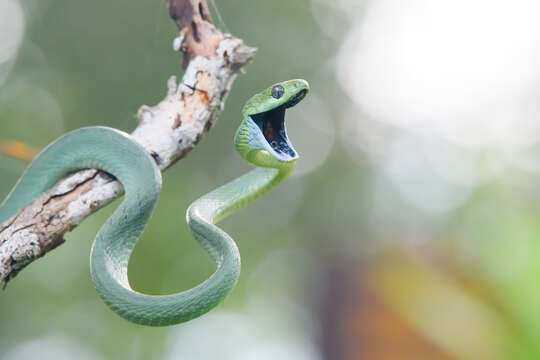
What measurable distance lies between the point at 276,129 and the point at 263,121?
101 mm

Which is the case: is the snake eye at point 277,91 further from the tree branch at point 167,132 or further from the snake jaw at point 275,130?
the tree branch at point 167,132

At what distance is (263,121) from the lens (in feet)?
11.5

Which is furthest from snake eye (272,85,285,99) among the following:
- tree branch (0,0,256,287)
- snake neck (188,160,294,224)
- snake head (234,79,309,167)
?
snake neck (188,160,294,224)

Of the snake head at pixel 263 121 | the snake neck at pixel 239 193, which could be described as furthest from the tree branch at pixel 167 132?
the snake neck at pixel 239 193

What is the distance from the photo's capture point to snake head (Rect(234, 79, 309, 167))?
3.36 meters

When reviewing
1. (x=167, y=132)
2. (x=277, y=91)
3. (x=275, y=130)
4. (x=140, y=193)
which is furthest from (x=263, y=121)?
(x=140, y=193)

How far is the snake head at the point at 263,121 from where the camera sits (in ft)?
11.0

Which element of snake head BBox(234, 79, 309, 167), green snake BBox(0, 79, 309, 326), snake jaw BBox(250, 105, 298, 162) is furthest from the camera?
snake jaw BBox(250, 105, 298, 162)

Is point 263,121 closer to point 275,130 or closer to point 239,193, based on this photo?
point 275,130

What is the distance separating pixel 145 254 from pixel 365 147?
6.28 meters

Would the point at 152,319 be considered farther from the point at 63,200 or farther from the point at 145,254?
the point at 145,254

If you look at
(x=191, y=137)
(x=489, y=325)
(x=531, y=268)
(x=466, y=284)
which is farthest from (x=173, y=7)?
(x=466, y=284)

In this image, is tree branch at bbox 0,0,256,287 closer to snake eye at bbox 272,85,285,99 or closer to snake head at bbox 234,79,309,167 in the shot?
snake head at bbox 234,79,309,167

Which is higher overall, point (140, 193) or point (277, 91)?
point (277, 91)
